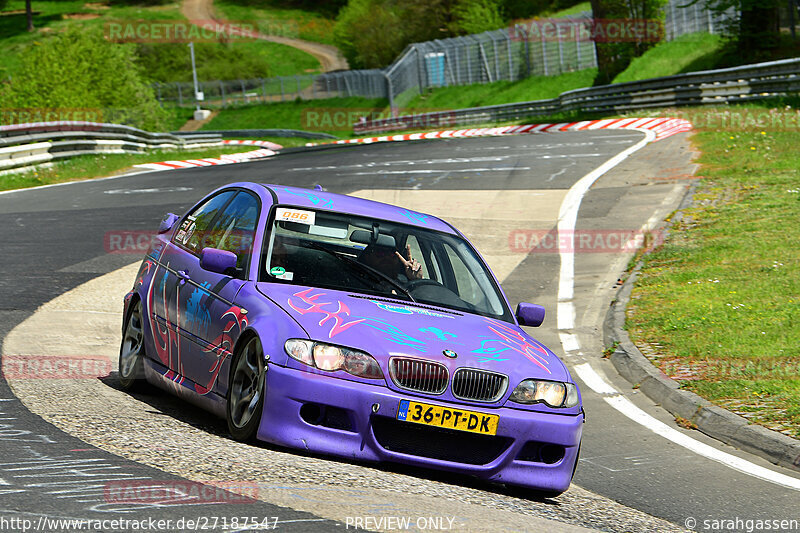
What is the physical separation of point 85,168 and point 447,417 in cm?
2590

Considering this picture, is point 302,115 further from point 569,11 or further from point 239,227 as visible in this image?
point 239,227

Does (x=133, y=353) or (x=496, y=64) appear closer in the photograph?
(x=133, y=353)

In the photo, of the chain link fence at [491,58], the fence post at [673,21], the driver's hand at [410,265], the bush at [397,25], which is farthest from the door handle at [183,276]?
the bush at [397,25]

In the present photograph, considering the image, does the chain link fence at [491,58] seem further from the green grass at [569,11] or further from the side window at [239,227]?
the side window at [239,227]

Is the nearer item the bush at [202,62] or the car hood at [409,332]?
the car hood at [409,332]

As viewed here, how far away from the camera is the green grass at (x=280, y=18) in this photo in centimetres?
12831

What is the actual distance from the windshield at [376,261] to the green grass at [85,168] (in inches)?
768

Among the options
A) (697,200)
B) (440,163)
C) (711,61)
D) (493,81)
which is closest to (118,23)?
(493,81)

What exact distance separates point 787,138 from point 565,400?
64.6 ft

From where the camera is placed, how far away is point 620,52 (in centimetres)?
4966

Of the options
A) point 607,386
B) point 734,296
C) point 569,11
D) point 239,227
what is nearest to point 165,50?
point 569,11

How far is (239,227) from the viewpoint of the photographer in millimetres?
7195

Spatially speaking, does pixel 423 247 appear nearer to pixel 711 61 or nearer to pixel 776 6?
pixel 776 6
